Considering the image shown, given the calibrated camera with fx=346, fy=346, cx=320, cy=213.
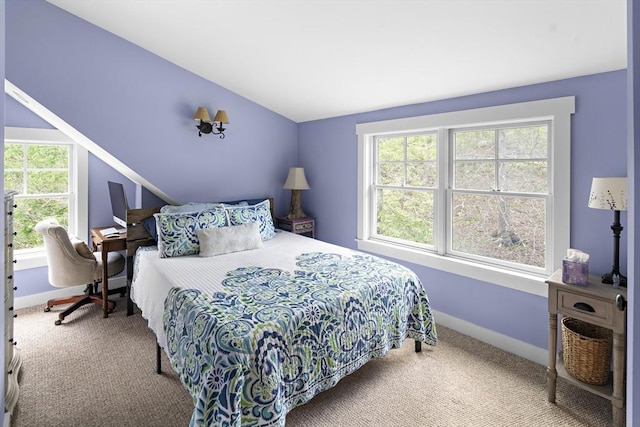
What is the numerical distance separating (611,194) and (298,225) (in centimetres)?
302

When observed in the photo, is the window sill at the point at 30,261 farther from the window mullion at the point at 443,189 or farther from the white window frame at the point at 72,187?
the window mullion at the point at 443,189

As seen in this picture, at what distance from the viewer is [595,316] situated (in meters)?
1.94

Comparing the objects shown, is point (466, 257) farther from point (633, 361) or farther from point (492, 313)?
point (633, 361)

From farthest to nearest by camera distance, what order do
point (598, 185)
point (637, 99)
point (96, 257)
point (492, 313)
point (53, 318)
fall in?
point (96, 257)
point (53, 318)
point (492, 313)
point (598, 185)
point (637, 99)

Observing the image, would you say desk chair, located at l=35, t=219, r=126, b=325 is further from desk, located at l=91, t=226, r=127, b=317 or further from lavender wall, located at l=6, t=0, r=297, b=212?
lavender wall, located at l=6, t=0, r=297, b=212

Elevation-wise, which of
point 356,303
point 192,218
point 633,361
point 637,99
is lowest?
point 356,303

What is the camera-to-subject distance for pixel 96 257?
11.5 feet

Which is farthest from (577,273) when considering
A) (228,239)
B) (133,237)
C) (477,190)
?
(133,237)

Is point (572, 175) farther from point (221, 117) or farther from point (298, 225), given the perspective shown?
point (221, 117)

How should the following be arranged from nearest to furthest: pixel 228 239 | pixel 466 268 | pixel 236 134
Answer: pixel 466 268, pixel 228 239, pixel 236 134

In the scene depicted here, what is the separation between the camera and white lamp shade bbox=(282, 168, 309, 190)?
4.27 m

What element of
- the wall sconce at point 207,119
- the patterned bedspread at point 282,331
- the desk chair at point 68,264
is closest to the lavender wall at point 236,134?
the wall sconce at point 207,119

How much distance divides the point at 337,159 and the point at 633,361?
11.1 feet

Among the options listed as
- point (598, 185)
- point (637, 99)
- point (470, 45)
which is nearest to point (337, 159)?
point (470, 45)
